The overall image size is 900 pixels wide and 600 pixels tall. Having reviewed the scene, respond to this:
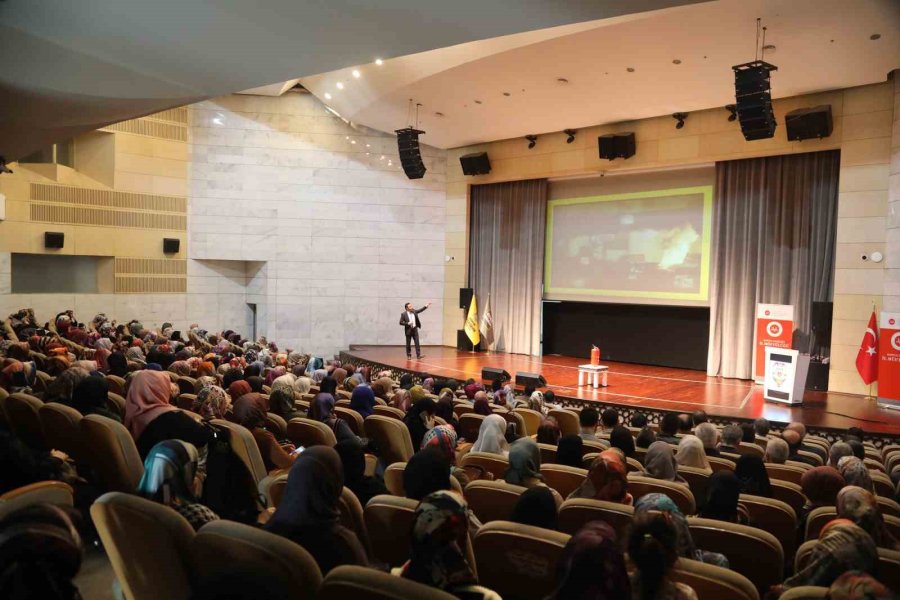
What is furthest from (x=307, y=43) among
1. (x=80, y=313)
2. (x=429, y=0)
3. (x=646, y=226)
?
(x=80, y=313)

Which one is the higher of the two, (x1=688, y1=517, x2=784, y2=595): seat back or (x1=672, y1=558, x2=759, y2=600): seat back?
(x1=672, y1=558, x2=759, y2=600): seat back

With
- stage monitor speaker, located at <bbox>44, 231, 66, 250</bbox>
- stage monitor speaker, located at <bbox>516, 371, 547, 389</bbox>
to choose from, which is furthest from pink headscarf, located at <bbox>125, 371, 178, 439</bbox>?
stage monitor speaker, located at <bbox>44, 231, 66, 250</bbox>

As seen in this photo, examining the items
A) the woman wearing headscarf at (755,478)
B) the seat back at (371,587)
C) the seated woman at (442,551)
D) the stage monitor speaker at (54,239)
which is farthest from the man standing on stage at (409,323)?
the seat back at (371,587)

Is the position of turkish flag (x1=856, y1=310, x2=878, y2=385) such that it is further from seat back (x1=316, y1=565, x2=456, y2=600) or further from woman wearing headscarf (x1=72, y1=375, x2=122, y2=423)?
seat back (x1=316, y1=565, x2=456, y2=600)

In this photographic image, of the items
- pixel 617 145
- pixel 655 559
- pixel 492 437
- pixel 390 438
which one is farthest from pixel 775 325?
pixel 655 559

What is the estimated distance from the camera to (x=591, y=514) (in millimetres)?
2551

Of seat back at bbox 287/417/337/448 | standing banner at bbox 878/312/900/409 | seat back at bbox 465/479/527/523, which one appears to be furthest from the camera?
standing banner at bbox 878/312/900/409

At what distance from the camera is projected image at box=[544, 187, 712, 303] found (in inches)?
498

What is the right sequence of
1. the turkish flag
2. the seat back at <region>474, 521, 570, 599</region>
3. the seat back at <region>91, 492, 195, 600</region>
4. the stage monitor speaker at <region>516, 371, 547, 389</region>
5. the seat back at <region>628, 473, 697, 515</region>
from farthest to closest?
the turkish flag, the stage monitor speaker at <region>516, 371, 547, 389</region>, the seat back at <region>628, 473, 697, 515</region>, the seat back at <region>474, 521, 570, 599</region>, the seat back at <region>91, 492, 195, 600</region>

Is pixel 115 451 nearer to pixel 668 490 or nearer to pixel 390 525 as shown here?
pixel 390 525

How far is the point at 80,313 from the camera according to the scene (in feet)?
43.2

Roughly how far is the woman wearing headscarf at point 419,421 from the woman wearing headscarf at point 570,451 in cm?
101

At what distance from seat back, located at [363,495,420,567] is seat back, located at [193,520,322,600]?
2.68 ft

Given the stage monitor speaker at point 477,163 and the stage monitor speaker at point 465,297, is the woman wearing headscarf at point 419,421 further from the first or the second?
the stage monitor speaker at point 477,163
